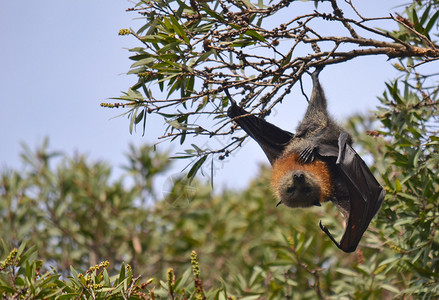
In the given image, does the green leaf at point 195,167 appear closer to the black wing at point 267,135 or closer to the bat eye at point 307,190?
the black wing at point 267,135

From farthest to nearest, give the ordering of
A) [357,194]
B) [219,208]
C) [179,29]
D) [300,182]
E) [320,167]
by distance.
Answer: [219,208] < [320,167] < [300,182] < [357,194] < [179,29]

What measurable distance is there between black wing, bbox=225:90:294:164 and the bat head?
0.12 m

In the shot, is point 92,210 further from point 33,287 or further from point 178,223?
point 33,287

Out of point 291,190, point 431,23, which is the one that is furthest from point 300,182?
point 431,23

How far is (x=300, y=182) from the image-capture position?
5551 mm

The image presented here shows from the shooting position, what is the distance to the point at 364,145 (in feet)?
22.4

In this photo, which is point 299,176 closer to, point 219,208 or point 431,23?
point 431,23

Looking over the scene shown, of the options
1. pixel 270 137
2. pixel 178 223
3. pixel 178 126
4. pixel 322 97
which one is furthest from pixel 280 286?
pixel 178 223

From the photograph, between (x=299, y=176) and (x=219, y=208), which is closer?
(x=299, y=176)

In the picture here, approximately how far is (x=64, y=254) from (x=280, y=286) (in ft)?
13.1

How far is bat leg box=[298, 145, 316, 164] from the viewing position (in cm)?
559

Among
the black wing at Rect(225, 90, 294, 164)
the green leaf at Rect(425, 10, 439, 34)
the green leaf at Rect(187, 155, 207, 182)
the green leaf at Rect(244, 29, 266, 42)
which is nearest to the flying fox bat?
the black wing at Rect(225, 90, 294, 164)

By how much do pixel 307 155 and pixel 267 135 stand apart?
1.43ft

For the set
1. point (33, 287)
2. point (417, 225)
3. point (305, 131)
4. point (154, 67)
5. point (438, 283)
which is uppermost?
point (154, 67)
